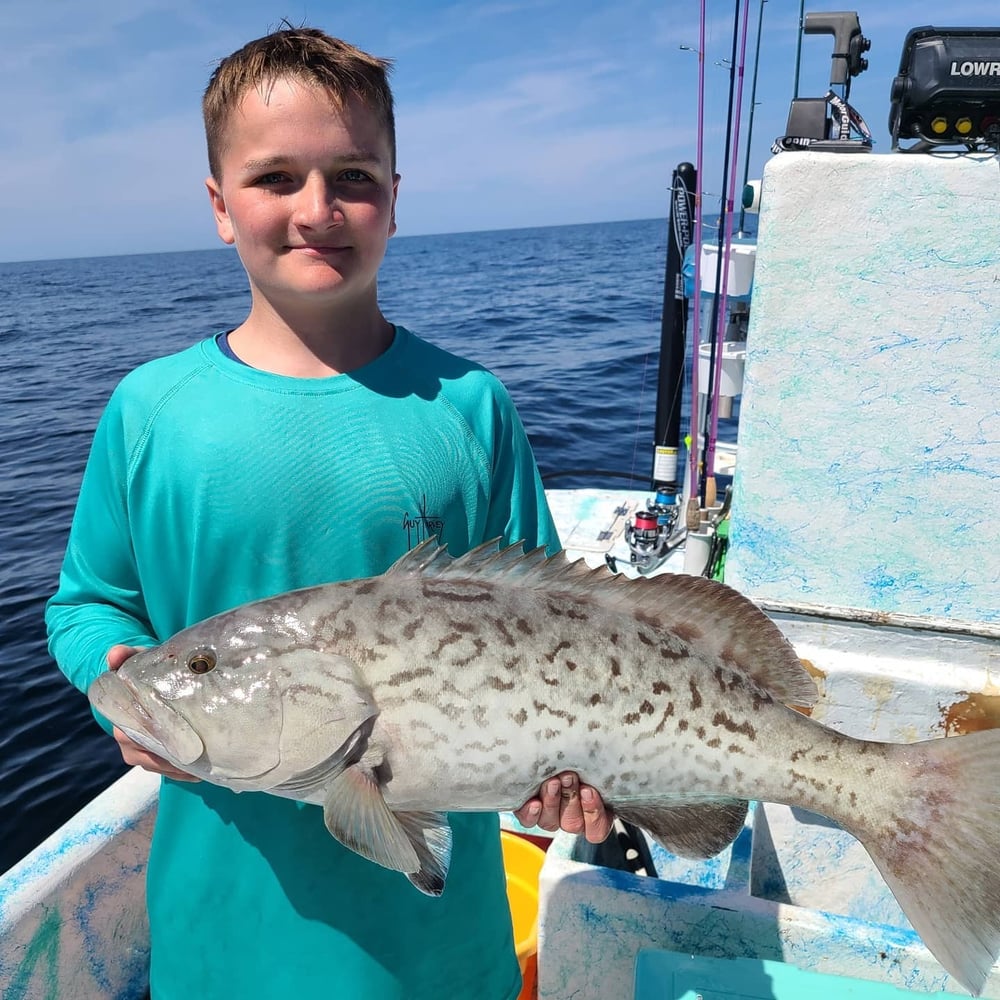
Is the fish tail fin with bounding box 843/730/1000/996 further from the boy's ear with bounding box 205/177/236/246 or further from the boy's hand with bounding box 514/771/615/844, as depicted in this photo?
the boy's ear with bounding box 205/177/236/246

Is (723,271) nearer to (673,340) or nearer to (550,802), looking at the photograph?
(673,340)

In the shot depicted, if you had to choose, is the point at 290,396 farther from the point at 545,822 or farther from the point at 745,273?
the point at 745,273

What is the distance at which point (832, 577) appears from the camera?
10.4 feet

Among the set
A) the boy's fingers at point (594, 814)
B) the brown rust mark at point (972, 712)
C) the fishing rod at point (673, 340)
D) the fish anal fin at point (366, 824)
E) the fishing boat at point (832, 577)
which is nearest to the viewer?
the fish anal fin at point (366, 824)

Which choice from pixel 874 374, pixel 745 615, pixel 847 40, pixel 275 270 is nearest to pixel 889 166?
pixel 874 374

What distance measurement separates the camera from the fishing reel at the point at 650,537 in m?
5.95

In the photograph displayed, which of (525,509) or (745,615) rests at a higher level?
(525,509)

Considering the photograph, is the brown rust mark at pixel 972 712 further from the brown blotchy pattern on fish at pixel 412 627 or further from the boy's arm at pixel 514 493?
the brown blotchy pattern on fish at pixel 412 627

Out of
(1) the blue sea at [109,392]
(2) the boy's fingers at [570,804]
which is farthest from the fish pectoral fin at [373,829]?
(1) the blue sea at [109,392]

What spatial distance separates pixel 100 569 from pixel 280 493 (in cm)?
48

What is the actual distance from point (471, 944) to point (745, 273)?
4.18m

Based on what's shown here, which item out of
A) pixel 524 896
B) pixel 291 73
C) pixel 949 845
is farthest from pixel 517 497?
pixel 524 896

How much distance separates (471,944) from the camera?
6.52 feet

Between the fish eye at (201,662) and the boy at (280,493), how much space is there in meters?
0.15
